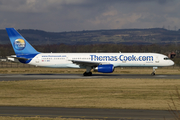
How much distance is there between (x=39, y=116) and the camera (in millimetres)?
16406

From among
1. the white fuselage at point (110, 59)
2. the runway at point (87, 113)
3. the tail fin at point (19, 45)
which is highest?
the tail fin at point (19, 45)

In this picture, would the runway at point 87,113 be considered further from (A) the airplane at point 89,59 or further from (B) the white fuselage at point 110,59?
(B) the white fuselage at point 110,59

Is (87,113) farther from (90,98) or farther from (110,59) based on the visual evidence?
(110,59)

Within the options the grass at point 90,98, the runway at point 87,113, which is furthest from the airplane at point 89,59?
the runway at point 87,113

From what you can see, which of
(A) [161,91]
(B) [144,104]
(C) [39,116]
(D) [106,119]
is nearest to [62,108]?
(C) [39,116]

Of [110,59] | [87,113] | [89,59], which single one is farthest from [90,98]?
[89,59]

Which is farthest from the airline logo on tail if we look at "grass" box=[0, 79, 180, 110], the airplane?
"grass" box=[0, 79, 180, 110]

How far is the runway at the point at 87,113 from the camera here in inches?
632

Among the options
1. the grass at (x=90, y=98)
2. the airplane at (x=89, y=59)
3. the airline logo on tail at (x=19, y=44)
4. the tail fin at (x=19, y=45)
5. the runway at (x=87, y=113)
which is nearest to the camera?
the runway at (x=87, y=113)

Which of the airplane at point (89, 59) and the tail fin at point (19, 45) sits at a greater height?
the tail fin at point (19, 45)

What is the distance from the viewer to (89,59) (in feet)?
158

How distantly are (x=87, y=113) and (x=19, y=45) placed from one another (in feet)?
117

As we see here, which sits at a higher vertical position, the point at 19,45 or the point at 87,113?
the point at 19,45

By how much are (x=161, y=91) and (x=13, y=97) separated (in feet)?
46.5
